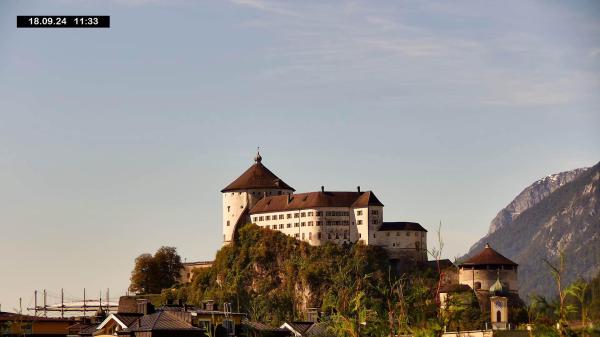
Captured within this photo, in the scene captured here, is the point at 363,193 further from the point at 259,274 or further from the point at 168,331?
the point at 168,331

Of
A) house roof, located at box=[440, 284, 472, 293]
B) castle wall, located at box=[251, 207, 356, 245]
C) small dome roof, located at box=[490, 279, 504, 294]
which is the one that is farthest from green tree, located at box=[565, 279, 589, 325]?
castle wall, located at box=[251, 207, 356, 245]

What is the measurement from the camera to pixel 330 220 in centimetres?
18638

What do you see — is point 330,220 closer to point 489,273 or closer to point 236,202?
point 236,202

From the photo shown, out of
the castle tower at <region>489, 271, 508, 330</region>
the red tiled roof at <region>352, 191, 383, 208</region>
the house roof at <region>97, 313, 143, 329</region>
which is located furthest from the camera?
the red tiled roof at <region>352, 191, 383, 208</region>

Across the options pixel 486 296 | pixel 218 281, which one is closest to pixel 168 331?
pixel 486 296

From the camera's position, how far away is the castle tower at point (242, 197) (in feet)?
636

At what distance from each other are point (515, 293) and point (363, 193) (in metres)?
27.0

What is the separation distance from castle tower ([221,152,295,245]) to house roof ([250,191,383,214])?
2001 millimetres

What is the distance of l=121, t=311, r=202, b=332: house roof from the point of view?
93688 millimetres

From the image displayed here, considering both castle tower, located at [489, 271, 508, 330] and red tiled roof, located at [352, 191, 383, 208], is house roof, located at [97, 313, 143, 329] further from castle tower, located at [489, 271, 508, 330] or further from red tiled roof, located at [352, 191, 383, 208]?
red tiled roof, located at [352, 191, 383, 208]

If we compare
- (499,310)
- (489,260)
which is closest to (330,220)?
(489,260)

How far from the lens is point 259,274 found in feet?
618

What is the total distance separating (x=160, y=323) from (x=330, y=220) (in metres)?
92.6

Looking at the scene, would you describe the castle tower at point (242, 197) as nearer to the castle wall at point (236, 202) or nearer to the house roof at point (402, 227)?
the castle wall at point (236, 202)
